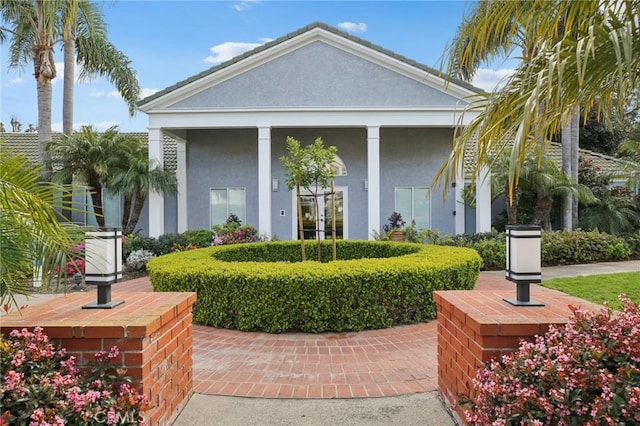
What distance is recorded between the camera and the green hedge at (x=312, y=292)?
5363mm

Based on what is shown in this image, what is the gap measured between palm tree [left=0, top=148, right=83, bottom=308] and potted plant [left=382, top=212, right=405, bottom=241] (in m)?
10.9

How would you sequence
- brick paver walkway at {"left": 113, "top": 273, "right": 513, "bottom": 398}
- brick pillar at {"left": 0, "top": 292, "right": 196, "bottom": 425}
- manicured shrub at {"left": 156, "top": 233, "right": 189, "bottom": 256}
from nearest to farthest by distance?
brick pillar at {"left": 0, "top": 292, "right": 196, "bottom": 425} → brick paver walkway at {"left": 113, "top": 273, "right": 513, "bottom": 398} → manicured shrub at {"left": 156, "top": 233, "right": 189, "bottom": 256}

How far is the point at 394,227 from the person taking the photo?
1375 centimetres

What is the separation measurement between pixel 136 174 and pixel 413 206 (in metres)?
9.45

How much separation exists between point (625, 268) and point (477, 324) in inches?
417

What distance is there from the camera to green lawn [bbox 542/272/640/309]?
6.84 meters

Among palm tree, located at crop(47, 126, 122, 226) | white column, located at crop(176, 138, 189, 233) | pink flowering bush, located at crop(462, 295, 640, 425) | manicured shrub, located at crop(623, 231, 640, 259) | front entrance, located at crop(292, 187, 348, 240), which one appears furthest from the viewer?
front entrance, located at crop(292, 187, 348, 240)

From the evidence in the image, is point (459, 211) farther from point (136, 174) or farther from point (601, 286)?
point (136, 174)

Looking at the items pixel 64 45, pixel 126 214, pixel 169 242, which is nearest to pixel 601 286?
pixel 169 242

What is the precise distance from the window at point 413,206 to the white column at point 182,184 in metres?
7.63

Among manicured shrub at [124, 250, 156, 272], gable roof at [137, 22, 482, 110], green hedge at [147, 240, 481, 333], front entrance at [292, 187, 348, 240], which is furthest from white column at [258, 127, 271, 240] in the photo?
green hedge at [147, 240, 481, 333]

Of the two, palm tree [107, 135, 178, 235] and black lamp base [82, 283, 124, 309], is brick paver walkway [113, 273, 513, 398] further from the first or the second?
palm tree [107, 135, 178, 235]

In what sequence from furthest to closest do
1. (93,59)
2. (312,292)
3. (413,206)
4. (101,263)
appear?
(93,59) → (413,206) → (312,292) → (101,263)

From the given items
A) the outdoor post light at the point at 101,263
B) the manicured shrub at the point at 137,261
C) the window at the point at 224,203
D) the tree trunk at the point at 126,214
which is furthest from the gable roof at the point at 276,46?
the outdoor post light at the point at 101,263
